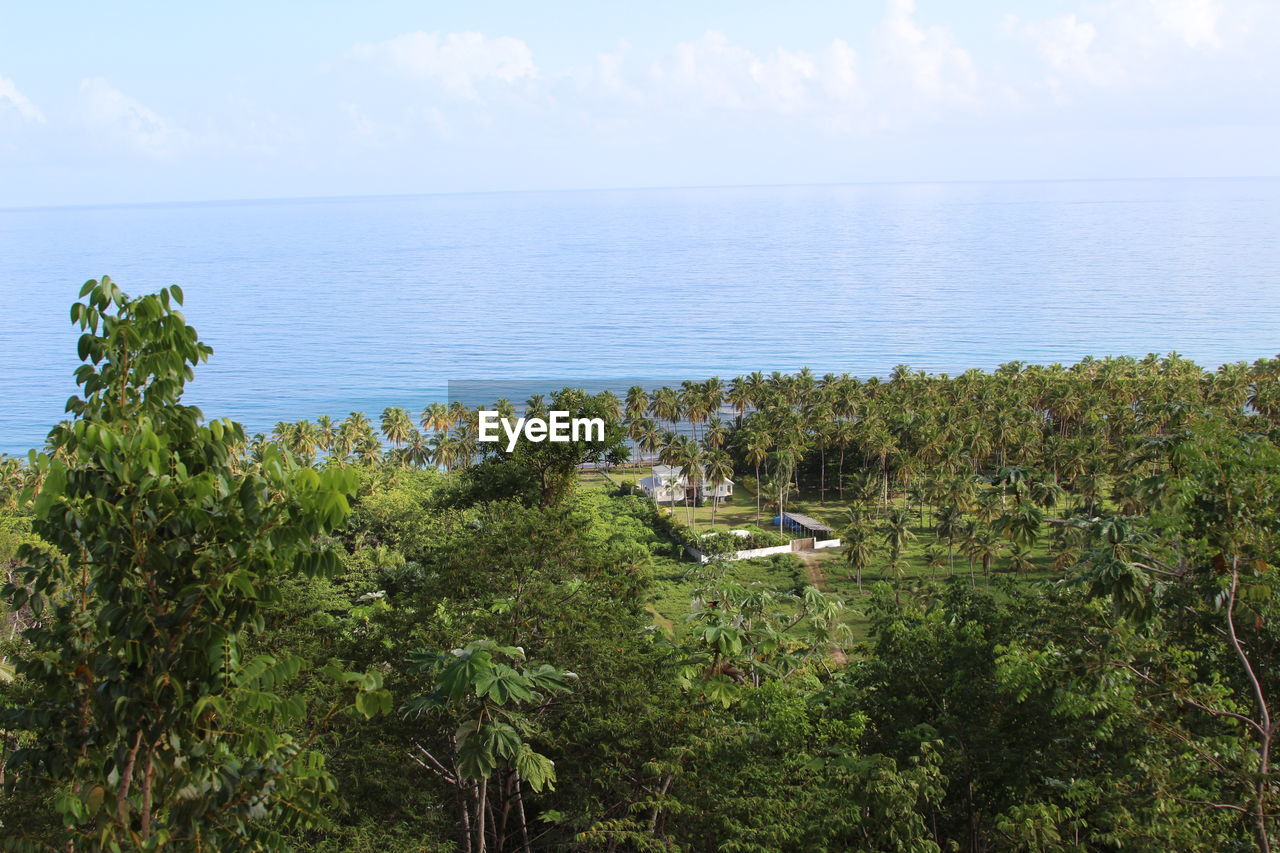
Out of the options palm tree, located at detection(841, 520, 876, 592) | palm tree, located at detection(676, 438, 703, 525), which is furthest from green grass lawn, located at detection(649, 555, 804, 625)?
palm tree, located at detection(676, 438, 703, 525)

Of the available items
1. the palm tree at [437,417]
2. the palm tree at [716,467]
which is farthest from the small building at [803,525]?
the palm tree at [437,417]

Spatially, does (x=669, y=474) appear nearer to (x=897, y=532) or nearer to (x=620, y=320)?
(x=897, y=532)

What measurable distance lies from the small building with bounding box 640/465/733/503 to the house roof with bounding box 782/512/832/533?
5124 millimetres

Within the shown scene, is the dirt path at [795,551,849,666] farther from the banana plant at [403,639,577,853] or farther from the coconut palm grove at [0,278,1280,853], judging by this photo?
the banana plant at [403,639,577,853]

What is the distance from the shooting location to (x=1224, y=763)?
8977mm

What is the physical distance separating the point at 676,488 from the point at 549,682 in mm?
54904

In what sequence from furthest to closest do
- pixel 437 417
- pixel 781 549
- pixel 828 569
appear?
pixel 437 417, pixel 781 549, pixel 828 569

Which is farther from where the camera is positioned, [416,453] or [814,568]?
[416,453]

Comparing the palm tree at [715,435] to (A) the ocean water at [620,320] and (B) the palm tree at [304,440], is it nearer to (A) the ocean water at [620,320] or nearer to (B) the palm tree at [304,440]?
(B) the palm tree at [304,440]

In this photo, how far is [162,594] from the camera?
4.27m

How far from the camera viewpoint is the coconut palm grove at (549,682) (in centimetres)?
418

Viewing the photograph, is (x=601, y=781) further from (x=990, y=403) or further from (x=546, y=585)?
(x=990, y=403)

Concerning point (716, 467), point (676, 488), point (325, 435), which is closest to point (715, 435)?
point (676, 488)

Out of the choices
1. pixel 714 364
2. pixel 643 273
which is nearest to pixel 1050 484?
pixel 714 364
